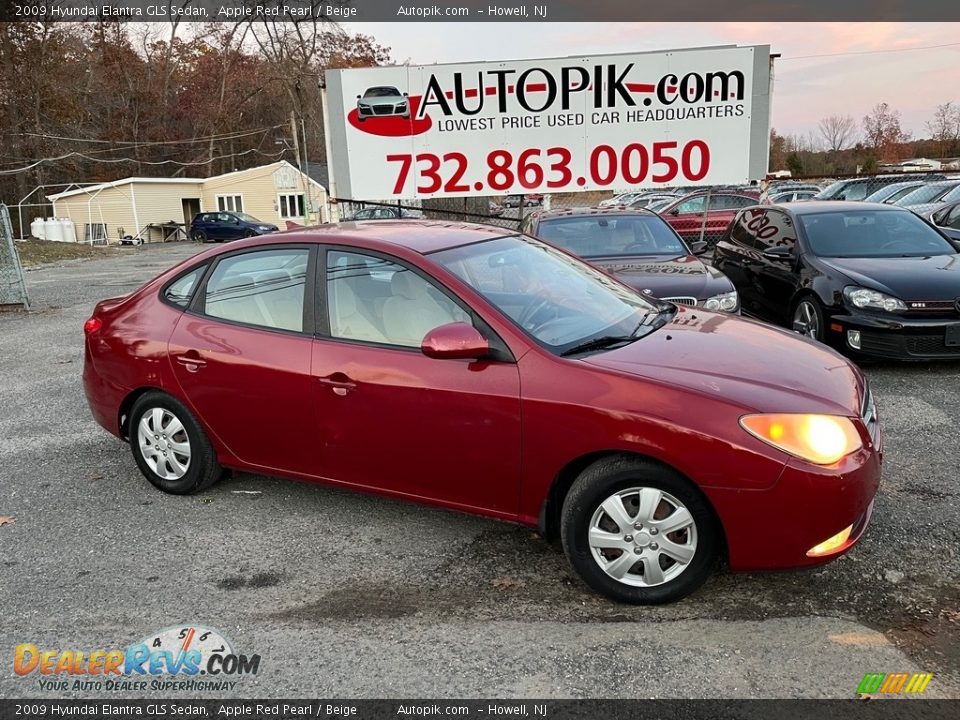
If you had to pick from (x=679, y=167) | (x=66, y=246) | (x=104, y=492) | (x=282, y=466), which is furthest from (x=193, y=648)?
(x=66, y=246)

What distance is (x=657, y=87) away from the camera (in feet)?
31.8

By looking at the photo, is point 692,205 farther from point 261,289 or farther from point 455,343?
point 455,343

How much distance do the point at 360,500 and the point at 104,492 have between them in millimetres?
1644

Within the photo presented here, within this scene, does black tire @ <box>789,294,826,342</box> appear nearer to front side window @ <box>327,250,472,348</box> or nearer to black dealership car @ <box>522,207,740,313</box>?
black dealership car @ <box>522,207,740,313</box>

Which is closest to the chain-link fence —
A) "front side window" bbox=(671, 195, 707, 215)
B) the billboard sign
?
the billboard sign

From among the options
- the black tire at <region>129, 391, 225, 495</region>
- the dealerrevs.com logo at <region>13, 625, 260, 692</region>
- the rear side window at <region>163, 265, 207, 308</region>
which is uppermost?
the rear side window at <region>163, 265, 207, 308</region>

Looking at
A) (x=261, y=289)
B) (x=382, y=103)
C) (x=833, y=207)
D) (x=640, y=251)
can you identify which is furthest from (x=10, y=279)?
(x=833, y=207)

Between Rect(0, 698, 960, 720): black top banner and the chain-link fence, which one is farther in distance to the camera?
the chain-link fence

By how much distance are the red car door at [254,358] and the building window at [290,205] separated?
39.4 m

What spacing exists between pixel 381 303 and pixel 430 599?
145 cm

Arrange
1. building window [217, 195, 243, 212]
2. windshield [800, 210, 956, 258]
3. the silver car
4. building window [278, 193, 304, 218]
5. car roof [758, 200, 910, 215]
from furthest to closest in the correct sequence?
building window [278, 193, 304, 218], building window [217, 195, 243, 212], the silver car, car roof [758, 200, 910, 215], windshield [800, 210, 956, 258]

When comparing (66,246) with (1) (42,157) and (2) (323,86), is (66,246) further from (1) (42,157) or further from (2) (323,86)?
(2) (323,86)

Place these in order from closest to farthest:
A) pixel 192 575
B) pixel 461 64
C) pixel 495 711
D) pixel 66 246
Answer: pixel 495 711, pixel 192 575, pixel 461 64, pixel 66 246

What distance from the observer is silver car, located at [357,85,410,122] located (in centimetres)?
971
